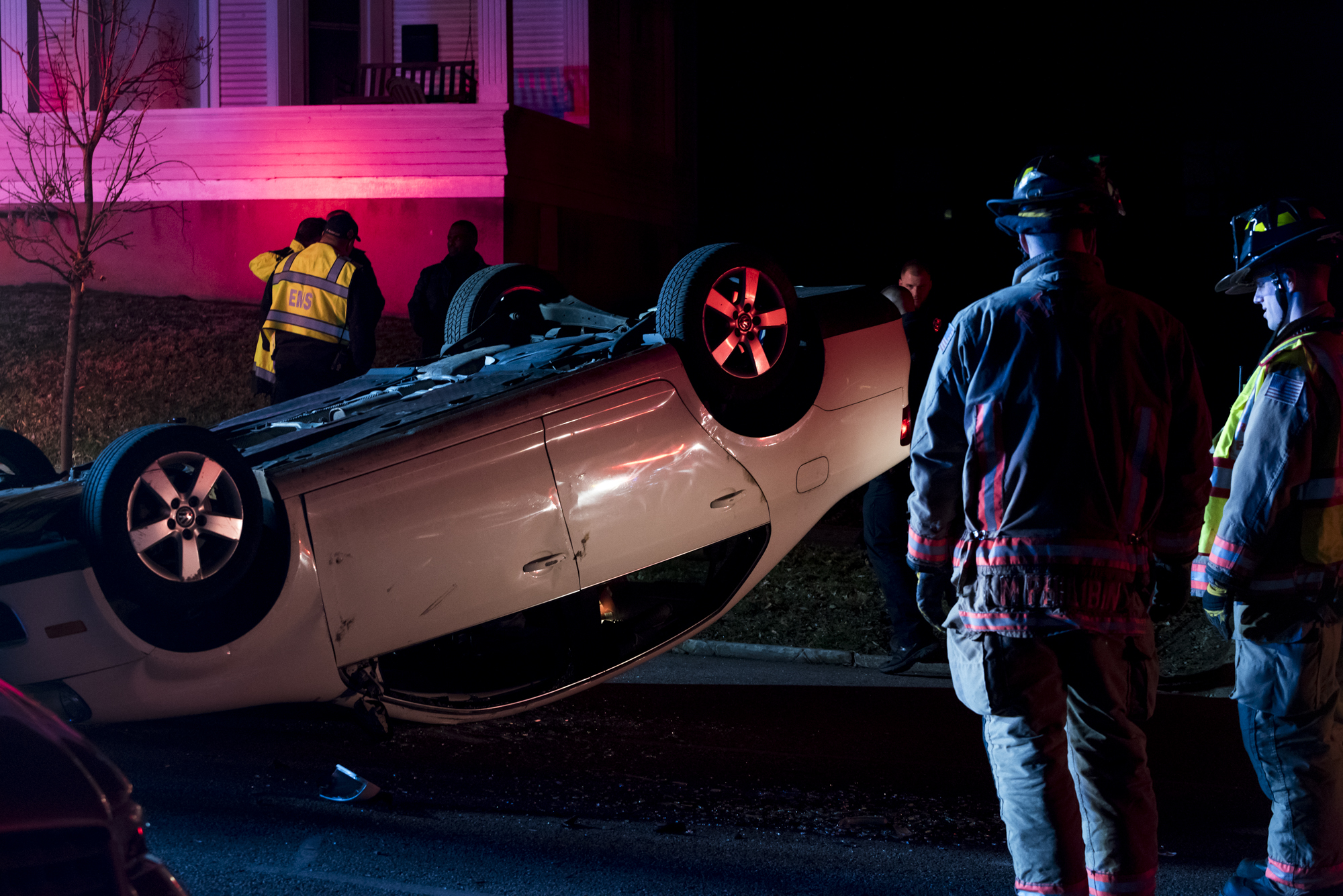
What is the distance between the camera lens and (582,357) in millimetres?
5055

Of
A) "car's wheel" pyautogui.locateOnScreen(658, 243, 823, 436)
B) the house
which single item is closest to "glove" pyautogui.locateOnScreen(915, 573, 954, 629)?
"car's wheel" pyautogui.locateOnScreen(658, 243, 823, 436)

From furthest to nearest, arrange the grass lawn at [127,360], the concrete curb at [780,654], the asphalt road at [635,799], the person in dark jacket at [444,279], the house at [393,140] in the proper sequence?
the house at [393,140], the grass lawn at [127,360], the person in dark jacket at [444,279], the concrete curb at [780,654], the asphalt road at [635,799]

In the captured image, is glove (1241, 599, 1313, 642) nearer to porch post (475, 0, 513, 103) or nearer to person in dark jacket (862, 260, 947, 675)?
person in dark jacket (862, 260, 947, 675)

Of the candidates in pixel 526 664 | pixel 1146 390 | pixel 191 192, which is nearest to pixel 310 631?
pixel 526 664

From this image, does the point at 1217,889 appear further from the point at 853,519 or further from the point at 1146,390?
the point at 853,519

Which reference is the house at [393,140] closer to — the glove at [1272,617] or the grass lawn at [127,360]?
the grass lawn at [127,360]

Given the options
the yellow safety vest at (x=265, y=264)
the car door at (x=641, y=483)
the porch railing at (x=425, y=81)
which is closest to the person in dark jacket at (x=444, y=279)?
the yellow safety vest at (x=265, y=264)

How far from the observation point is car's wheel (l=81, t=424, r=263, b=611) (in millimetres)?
3689

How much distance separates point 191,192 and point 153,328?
2125mm

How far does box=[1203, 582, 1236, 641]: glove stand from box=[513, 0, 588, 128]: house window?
16053 millimetres

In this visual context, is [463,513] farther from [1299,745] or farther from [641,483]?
[1299,745]

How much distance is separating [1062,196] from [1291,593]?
1247 millimetres

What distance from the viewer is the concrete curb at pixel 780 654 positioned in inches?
266

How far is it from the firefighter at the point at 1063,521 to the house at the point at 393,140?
43.3ft
